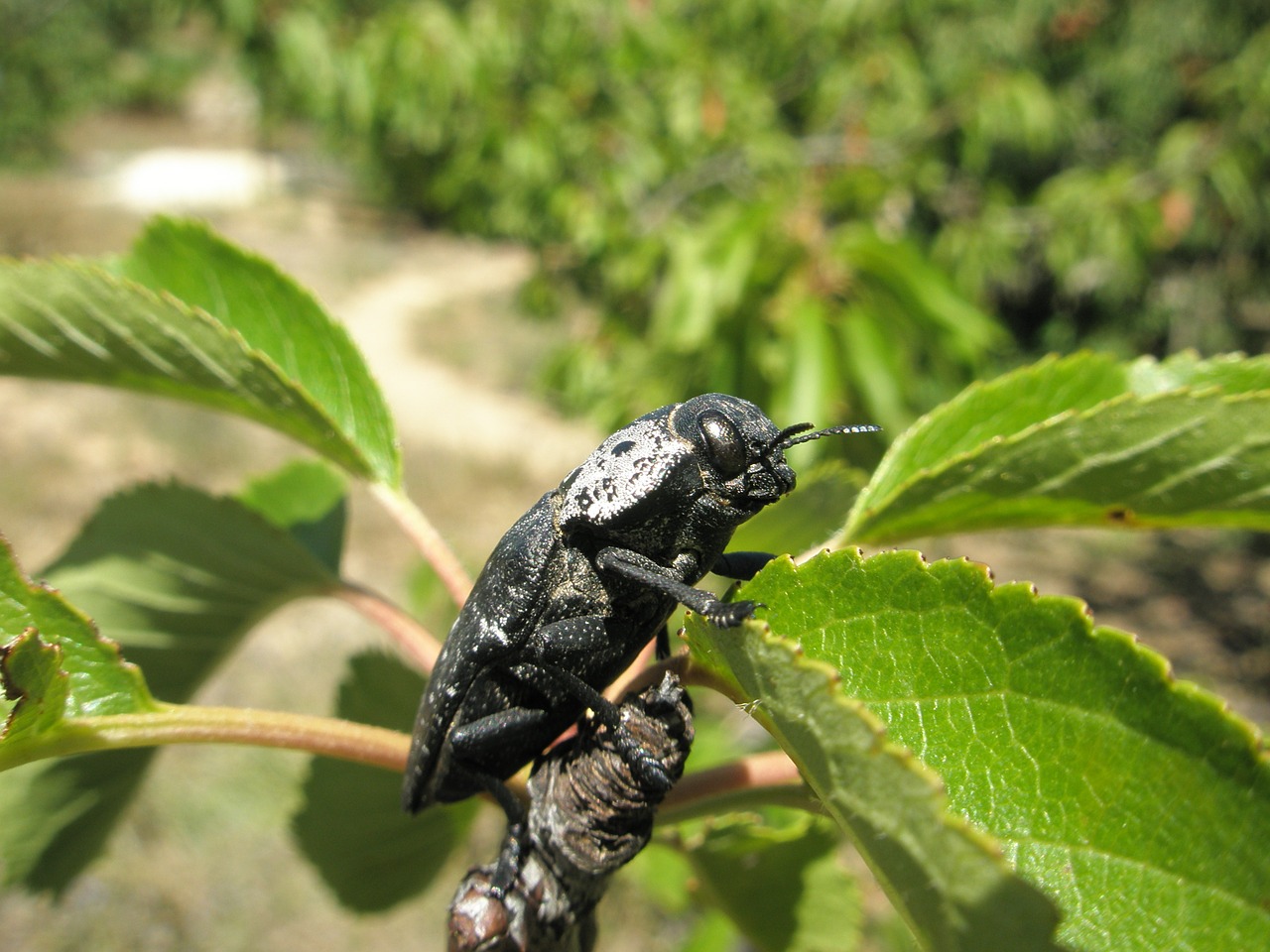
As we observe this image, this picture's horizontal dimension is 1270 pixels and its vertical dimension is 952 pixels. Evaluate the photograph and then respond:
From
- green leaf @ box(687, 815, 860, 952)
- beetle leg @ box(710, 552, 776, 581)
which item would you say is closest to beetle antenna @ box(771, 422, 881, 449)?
beetle leg @ box(710, 552, 776, 581)

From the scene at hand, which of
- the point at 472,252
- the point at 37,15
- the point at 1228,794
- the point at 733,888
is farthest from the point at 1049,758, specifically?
the point at 37,15

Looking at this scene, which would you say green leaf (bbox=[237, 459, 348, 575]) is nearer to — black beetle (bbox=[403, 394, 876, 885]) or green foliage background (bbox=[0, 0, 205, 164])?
black beetle (bbox=[403, 394, 876, 885])

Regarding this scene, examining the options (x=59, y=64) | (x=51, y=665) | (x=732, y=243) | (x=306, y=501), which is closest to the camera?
(x=51, y=665)

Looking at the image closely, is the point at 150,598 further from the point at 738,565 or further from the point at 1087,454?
the point at 1087,454

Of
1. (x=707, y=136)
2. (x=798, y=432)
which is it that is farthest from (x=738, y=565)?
(x=707, y=136)

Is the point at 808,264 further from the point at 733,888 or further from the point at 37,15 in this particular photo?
the point at 37,15

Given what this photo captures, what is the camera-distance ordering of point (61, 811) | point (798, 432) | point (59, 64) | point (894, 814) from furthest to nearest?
1. point (59, 64)
2. point (61, 811)
3. point (798, 432)
4. point (894, 814)

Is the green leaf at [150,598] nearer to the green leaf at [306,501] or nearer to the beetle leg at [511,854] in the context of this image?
the green leaf at [306,501]

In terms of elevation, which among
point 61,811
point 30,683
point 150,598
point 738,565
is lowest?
point 61,811
